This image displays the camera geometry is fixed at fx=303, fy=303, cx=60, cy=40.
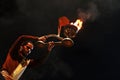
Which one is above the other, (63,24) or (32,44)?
(63,24)

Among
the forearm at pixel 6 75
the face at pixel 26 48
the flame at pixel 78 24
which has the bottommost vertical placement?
the forearm at pixel 6 75

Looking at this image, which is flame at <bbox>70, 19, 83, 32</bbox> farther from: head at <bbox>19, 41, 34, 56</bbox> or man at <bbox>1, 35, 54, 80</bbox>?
head at <bbox>19, 41, 34, 56</bbox>

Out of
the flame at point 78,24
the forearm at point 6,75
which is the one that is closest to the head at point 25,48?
the forearm at point 6,75

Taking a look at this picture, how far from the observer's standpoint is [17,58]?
23.5ft

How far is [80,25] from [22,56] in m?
1.58

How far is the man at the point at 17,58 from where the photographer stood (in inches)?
272

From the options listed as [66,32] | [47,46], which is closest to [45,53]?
[47,46]

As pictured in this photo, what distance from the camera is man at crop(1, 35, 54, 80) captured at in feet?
22.6

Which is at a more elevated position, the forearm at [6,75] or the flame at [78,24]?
the flame at [78,24]

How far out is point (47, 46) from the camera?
6.85 m

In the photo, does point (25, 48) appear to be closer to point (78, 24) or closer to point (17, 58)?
point (17, 58)

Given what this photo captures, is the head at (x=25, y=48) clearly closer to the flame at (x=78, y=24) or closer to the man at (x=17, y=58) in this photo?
the man at (x=17, y=58)

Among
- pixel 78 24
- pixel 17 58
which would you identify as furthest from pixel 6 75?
pixel 78 24

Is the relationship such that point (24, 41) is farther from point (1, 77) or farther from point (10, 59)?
point (1, 77)
